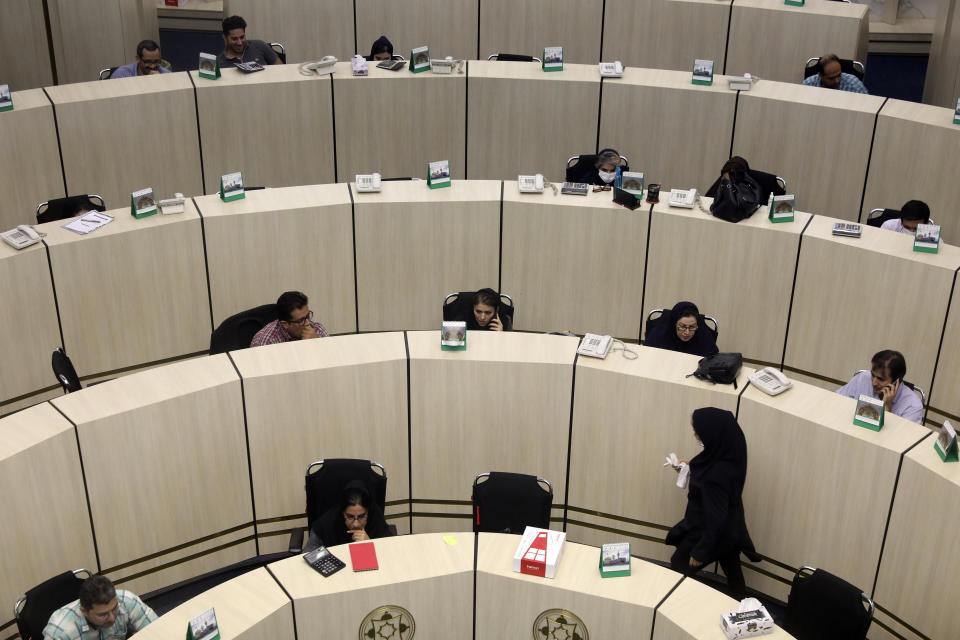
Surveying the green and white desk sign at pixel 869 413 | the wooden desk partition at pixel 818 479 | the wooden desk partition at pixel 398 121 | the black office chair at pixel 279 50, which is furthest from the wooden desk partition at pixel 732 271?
the black office chair at pixel 279 50

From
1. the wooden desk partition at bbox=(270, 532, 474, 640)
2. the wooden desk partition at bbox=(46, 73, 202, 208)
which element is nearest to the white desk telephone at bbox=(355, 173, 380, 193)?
the wooden desk partition at bbox=(46, 73, 202, 208)

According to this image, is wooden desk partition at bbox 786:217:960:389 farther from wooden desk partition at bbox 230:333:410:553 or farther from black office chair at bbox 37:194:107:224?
black office chair at bbox 37:194:107:224

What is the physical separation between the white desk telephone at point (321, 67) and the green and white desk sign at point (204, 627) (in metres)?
5.54

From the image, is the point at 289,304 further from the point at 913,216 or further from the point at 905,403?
the point at 913,216

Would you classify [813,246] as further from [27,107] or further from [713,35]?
[27,107]

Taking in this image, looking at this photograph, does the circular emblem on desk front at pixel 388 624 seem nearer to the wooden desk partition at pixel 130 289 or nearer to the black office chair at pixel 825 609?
the black office chair at pixel 825 609

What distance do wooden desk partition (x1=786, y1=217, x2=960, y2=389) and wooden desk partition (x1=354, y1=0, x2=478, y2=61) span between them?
467cm

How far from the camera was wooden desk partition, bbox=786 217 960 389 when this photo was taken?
6738 millimetres

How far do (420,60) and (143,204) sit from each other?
2959 millimetres

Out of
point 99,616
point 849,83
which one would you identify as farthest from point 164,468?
point 849,83

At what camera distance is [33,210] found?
8219 millimetres

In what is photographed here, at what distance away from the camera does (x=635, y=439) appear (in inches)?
239

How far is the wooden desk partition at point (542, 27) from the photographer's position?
408 inches

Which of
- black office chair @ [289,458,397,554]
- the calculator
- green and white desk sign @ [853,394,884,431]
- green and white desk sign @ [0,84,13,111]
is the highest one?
green and white desk sign @ [0,84,13,111]
